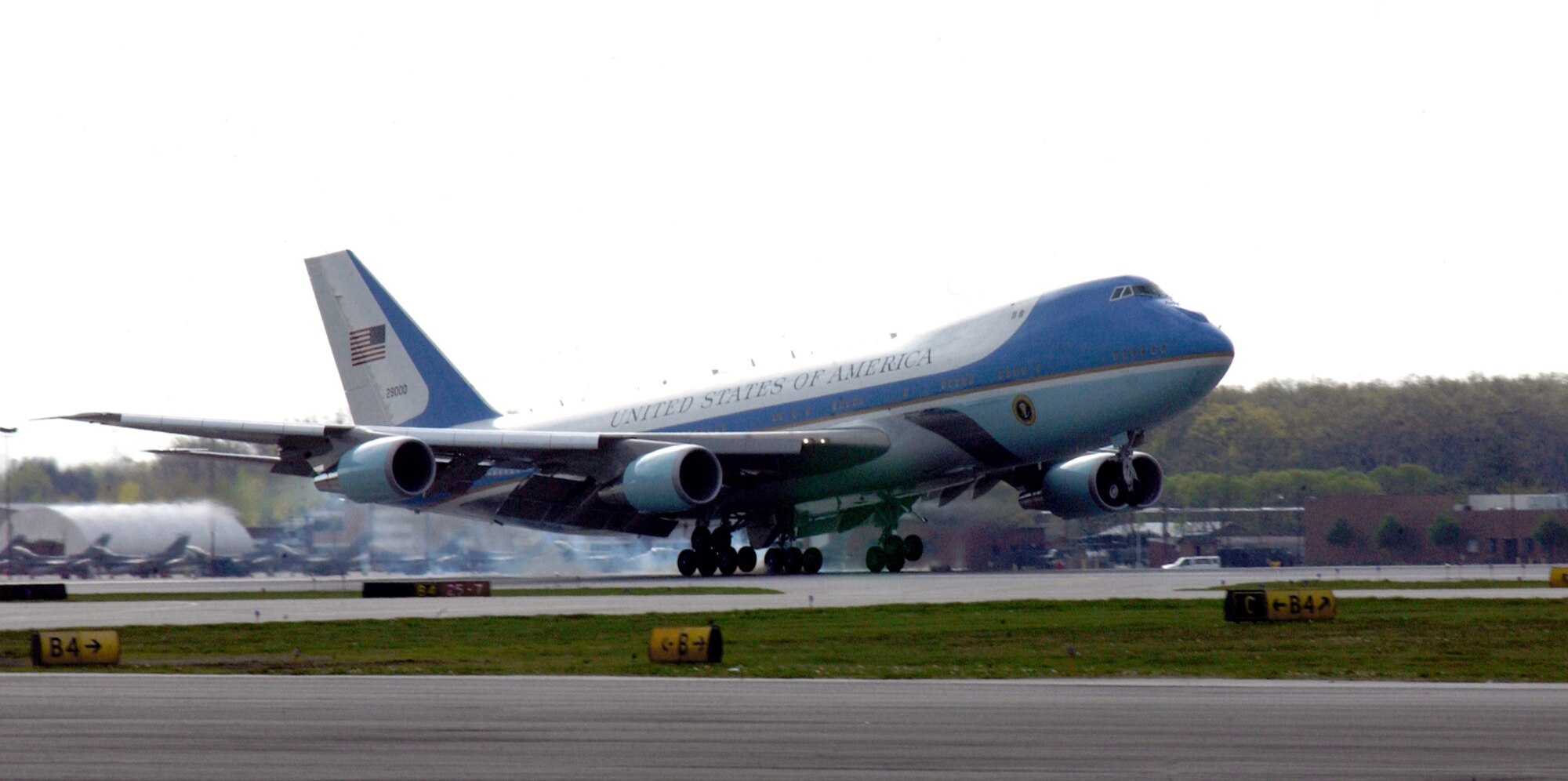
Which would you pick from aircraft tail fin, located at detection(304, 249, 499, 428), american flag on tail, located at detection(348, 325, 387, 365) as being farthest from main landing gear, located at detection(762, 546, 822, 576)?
american flag on tail, located at detection(348, 325, 387, 365)

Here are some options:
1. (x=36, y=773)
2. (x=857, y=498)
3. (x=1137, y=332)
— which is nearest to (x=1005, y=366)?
(x=1137, y=332)

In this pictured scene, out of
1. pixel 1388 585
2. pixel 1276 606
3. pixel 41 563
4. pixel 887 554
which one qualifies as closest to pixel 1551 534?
pixel 887 554

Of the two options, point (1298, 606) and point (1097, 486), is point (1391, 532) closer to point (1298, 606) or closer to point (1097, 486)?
point (1097, 486)

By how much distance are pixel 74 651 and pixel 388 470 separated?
70.8ft

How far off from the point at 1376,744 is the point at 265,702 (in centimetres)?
815

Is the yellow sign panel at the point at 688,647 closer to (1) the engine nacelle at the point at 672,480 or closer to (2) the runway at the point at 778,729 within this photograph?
(2) the runway at the point at 778,729

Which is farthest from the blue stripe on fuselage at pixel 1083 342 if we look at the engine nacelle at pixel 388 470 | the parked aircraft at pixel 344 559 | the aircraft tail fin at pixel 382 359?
the aircraft tail fin at pixel 382 359

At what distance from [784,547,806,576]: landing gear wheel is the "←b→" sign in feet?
74.3

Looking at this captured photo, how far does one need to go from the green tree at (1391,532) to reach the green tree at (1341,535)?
1.08 m

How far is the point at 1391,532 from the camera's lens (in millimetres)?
54844

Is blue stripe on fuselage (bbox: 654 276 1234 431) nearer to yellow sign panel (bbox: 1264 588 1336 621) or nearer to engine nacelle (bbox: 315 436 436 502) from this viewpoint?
engine nacelle (bbox: 315 436 436 502)

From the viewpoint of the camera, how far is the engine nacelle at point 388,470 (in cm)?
4019

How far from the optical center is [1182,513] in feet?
200

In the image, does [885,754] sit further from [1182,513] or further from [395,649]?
[1182,513]
